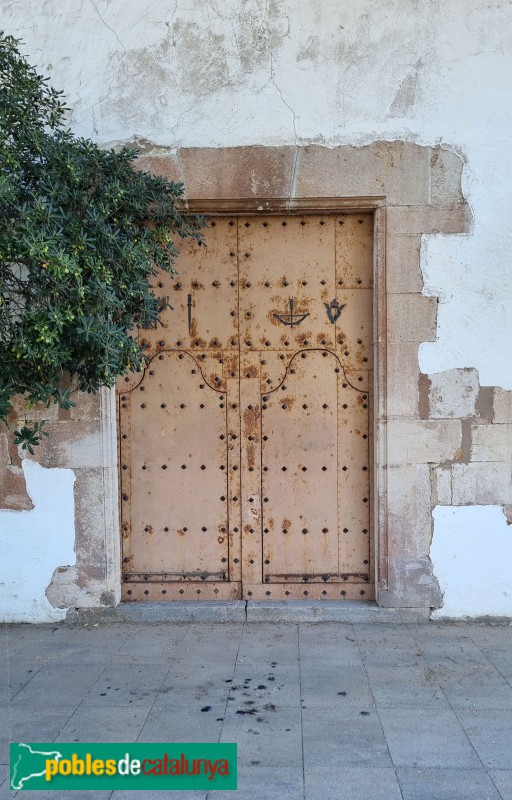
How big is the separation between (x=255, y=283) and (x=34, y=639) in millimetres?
2471

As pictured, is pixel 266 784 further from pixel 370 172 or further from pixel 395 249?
pixel 370 172

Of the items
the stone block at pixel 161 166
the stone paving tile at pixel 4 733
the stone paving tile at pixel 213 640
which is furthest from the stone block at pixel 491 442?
the stone paving tile at pixel 4 733

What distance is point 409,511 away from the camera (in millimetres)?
4340

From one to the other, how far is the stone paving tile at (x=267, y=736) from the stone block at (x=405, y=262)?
2423 millimetres

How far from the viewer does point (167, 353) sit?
15.0 ft

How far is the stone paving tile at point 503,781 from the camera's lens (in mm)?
2573

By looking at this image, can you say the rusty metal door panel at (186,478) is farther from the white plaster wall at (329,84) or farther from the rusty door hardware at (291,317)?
the white plaster wall at (329,84)

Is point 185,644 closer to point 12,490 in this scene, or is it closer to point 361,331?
point 12,490

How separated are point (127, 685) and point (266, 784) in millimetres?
1067

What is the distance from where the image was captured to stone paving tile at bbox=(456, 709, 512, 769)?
281cm

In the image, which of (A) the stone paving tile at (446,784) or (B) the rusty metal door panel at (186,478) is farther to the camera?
(B) the rusty metal door panel at (186,478)

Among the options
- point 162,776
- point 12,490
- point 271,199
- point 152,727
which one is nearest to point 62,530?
point 12,490

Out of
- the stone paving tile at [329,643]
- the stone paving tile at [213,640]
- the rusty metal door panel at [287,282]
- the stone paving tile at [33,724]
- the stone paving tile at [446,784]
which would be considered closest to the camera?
the stone paving tile at [446,784]

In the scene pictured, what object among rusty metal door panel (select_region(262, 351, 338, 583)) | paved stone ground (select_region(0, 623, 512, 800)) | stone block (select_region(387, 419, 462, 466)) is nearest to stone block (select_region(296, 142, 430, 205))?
rusty metal door panel (select_region(262, 351, 338, 583))
